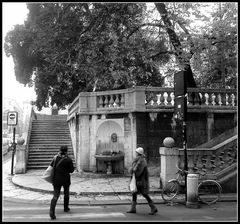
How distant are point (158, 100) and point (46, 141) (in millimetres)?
8218

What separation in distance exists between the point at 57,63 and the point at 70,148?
5.67 metres

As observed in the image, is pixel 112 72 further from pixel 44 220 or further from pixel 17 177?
pixel 44 220

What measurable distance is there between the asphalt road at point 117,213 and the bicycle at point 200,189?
352mm

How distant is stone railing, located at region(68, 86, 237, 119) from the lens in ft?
47.6

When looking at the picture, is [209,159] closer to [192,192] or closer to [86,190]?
[192,192]

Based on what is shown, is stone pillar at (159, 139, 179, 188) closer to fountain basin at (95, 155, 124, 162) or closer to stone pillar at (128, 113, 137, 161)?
stone pillar at (128, 113, 137, 161)

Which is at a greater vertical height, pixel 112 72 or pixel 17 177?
pixel 112 72

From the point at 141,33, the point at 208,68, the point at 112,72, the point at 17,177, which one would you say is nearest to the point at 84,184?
the point at 17,177

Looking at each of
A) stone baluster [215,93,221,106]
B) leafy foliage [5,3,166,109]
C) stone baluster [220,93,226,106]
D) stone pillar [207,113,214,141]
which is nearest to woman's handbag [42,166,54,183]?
leafy foliage [5,3,166,109]

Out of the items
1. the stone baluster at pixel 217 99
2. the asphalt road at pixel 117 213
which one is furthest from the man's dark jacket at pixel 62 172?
the stone baluster at pixel 217 99

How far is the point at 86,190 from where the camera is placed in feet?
37.2

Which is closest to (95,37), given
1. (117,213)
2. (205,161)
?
(205,161)

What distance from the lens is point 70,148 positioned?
64.2 ft

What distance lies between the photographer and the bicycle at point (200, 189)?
979 cm
